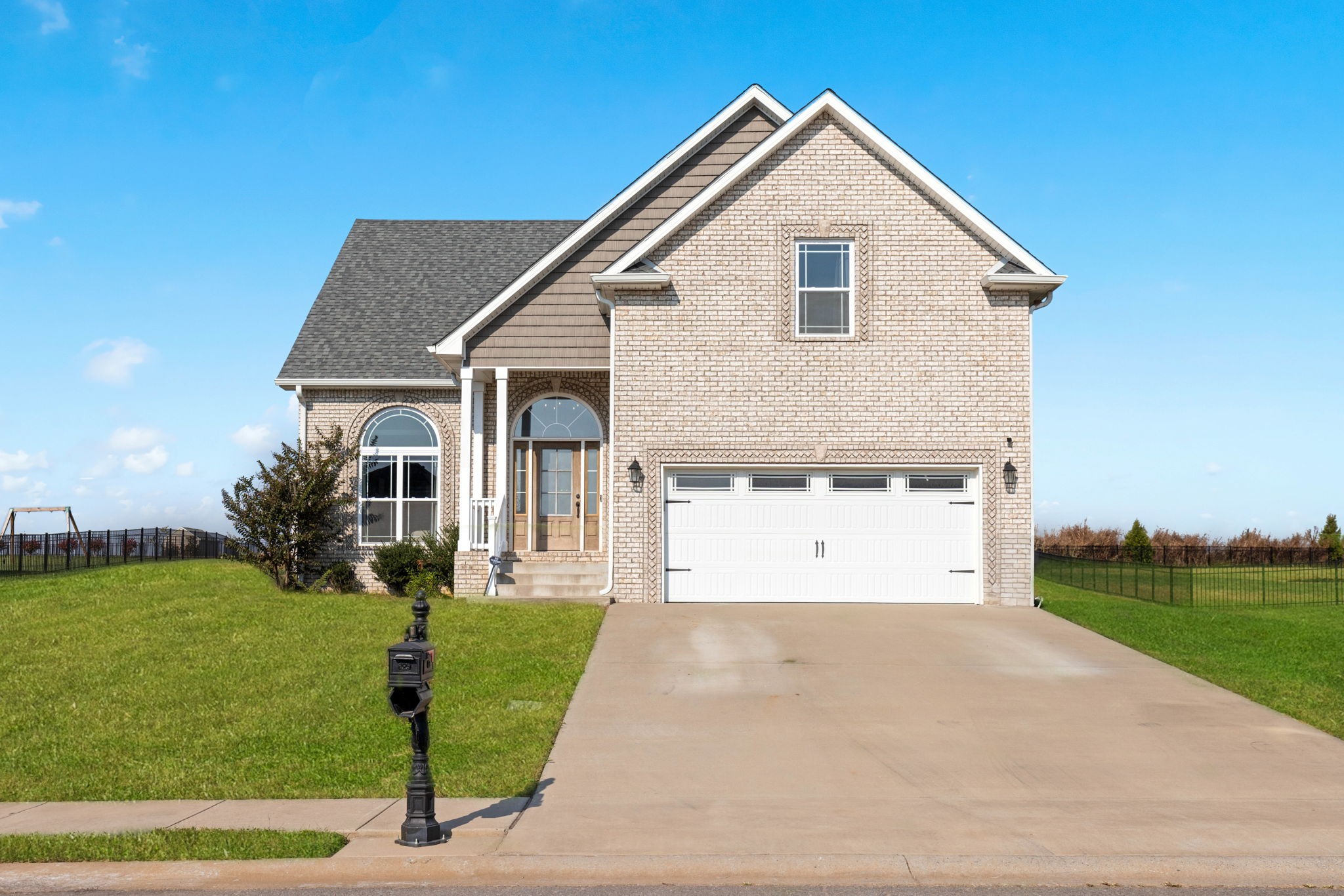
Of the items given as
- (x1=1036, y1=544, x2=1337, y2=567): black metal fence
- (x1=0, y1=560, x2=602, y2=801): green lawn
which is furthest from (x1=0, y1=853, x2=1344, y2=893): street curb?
(x1=1036, y1=544, x2=1337, y2=567): black metal fence

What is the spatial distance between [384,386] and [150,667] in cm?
1053

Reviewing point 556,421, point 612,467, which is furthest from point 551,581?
point 556,421

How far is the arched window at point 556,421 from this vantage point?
846 inches

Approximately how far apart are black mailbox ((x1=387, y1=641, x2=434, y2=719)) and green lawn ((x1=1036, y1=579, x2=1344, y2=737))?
8.78 meters

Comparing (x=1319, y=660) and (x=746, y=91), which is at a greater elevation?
(x=746, y=91)

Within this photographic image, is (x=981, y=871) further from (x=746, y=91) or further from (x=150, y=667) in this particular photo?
(x=746, y=91)

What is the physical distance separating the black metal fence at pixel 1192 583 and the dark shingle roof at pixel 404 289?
47.0 ft

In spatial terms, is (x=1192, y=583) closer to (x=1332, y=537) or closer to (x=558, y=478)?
(x=558, y=478)

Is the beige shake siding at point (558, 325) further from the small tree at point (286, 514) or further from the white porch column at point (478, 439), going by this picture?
the small tree at point (286, 514)

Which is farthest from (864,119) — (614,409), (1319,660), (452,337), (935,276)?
(1319,660)

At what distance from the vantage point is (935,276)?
18.4m

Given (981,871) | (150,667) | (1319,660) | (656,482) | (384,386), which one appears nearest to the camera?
(981,871)

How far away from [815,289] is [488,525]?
7.14 m

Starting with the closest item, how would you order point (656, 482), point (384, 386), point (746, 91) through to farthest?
point (656, 482), point (746, 91), point (384, 386)
